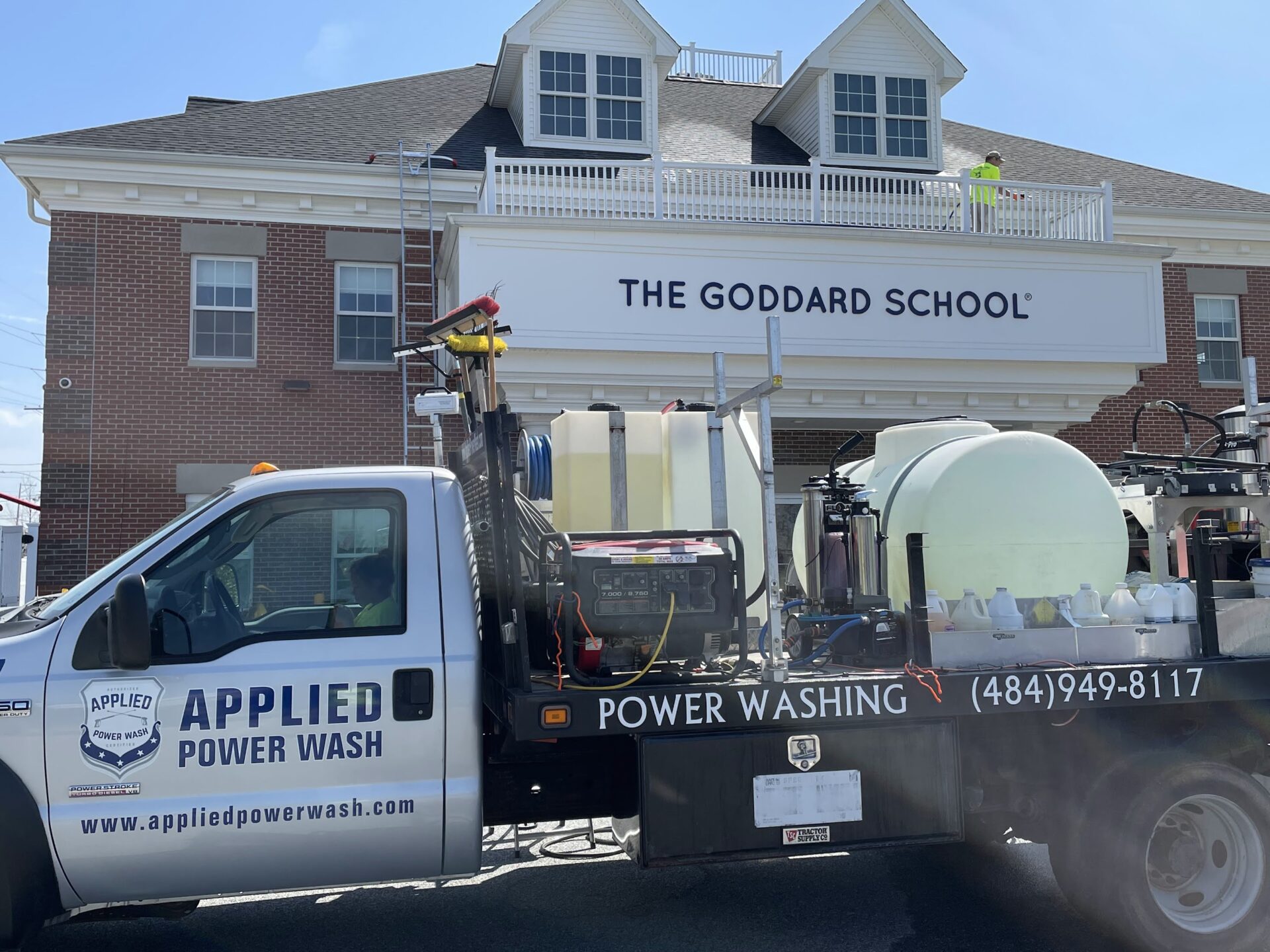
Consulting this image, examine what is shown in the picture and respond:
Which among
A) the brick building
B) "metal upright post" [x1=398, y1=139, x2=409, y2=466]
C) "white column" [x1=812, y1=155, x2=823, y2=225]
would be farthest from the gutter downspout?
"white column" [x1=812, y1=155, x2=823, y2=225]

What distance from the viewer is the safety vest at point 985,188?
12711mm

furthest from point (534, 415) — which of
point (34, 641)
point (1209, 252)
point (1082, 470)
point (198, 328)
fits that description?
point (1209, 252)

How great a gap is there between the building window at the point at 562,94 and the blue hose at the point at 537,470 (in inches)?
408

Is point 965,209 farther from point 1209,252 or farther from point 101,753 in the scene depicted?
point 101,753

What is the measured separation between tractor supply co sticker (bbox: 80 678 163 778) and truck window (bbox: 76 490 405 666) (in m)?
0.13

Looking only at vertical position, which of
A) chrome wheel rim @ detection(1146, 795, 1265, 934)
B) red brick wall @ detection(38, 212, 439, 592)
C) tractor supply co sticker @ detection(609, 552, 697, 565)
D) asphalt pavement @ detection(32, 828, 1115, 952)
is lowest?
asphalt pavement @ detection(32, 828, 1115, 952)

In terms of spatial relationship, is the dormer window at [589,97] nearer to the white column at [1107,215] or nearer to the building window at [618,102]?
the building window at [618,102]

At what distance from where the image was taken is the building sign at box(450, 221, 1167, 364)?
11414mm

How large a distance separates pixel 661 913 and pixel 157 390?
35.0 feet

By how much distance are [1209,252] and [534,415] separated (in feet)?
35.4

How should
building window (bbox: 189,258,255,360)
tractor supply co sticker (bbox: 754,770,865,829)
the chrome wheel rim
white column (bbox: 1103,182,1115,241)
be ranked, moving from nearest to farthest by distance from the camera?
tractor supply co sticker (bbox: 754,770,865,829) → the chrome wheel rim → white column (bbox: 1103,182,1115,241) → building window (bbox: 189,258,255,360)

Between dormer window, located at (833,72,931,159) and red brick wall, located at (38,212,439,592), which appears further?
dormer window, located at (833,72,931,159)

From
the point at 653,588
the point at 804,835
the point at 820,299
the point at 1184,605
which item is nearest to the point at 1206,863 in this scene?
the point at 1184,605

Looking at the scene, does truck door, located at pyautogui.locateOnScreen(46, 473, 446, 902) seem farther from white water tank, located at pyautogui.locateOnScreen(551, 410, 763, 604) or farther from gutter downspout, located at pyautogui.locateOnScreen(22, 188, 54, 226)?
gutter downspout, located at pyautogui.locateOnScreen(22, 188, 54, 226)
